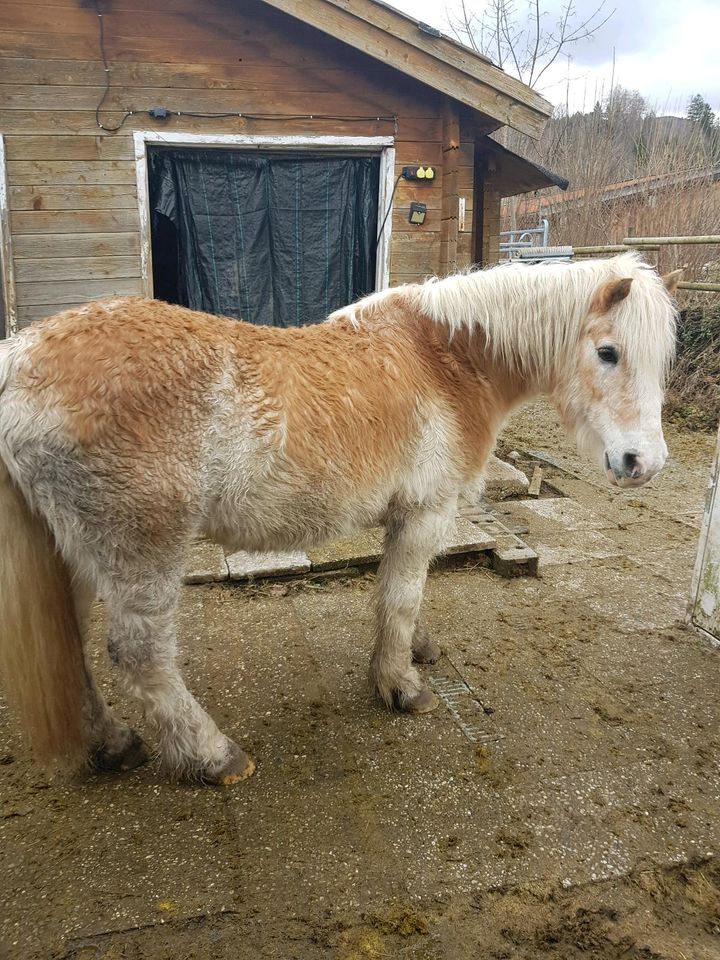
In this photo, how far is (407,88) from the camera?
511 cm

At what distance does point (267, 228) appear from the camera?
539 cm

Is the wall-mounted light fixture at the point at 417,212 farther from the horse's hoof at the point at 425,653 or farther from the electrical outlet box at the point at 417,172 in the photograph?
the horse's hoof at the point at 425,653

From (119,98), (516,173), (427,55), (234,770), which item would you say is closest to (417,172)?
(427,55)

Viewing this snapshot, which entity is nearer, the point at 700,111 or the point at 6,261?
the point at 6,261

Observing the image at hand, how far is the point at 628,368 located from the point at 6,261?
452 centimetres

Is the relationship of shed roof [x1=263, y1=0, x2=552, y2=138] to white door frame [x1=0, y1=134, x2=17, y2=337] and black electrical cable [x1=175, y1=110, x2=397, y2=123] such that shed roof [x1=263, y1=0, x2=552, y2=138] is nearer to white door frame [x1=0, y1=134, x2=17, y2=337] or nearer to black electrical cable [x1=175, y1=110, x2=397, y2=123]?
black electrical cable [x1=175, y1=110, x2=397, y2=123]

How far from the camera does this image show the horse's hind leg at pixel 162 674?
6.68ft

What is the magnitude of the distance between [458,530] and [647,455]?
205 centimetres

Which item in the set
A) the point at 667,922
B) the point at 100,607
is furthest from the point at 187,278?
the point at 667,922

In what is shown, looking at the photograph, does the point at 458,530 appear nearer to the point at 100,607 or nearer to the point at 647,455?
the point at 647,455

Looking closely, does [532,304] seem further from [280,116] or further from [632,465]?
[280,116]

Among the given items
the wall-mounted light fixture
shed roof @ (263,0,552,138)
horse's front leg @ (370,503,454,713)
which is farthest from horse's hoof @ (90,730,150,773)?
shed roof @ (263,0,552,138)

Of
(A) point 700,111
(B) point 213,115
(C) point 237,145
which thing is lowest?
(C) point 237,145

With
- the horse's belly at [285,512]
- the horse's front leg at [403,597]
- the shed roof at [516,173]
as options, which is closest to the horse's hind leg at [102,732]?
the horse's belly at [285,512]
